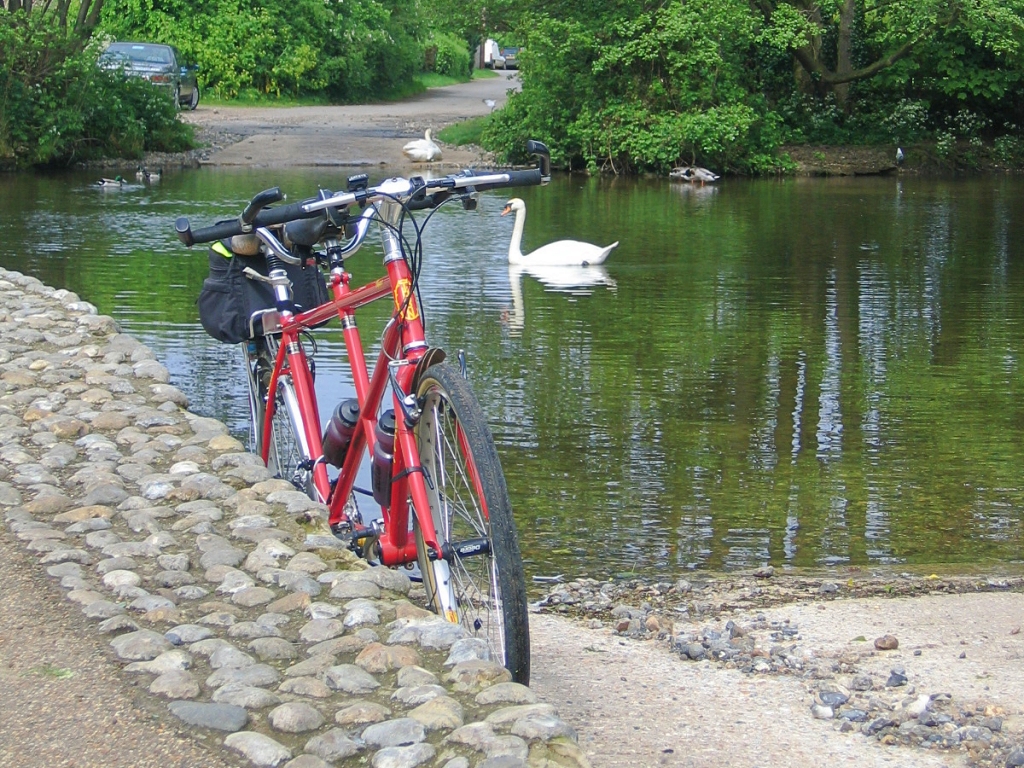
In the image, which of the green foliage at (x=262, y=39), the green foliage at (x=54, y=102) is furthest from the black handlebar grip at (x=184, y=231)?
the green foliage at (x=262, y=39)

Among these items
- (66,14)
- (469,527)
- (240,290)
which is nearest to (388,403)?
(240,290)

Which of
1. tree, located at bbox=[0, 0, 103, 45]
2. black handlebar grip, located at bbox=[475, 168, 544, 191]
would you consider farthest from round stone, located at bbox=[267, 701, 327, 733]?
tree, located at bbox=[0, 0, 103, 45]

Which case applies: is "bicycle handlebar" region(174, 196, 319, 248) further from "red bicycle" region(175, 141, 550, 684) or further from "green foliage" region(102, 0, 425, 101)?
"green foliage" region(102, 0, 425, 101)

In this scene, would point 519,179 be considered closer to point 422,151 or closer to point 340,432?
point 340,432

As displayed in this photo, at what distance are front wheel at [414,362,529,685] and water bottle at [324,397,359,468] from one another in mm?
842

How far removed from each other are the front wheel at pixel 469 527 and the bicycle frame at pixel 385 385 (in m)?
0.06

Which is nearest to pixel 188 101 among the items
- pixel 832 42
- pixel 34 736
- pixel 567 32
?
pixel 567 32

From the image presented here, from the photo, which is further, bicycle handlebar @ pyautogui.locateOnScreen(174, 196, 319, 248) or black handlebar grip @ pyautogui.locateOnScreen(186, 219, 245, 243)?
black handlebar grip @ pyautogui.locateOnScreen(186, 219, 245, 243)

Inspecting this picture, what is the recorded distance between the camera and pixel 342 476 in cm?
479

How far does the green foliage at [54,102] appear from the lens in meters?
22.3

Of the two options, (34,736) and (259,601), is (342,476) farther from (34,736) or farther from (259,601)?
(34,736)

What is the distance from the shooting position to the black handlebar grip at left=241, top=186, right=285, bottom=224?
419cm

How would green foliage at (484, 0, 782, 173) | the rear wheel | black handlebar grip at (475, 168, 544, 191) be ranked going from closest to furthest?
black handlebar grip at (475, 168, 544, 191) → the rear wheel → green foliage at (484, 0, 782, 173)

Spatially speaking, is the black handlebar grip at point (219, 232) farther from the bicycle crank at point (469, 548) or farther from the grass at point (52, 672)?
the grass at point (52, 672)
